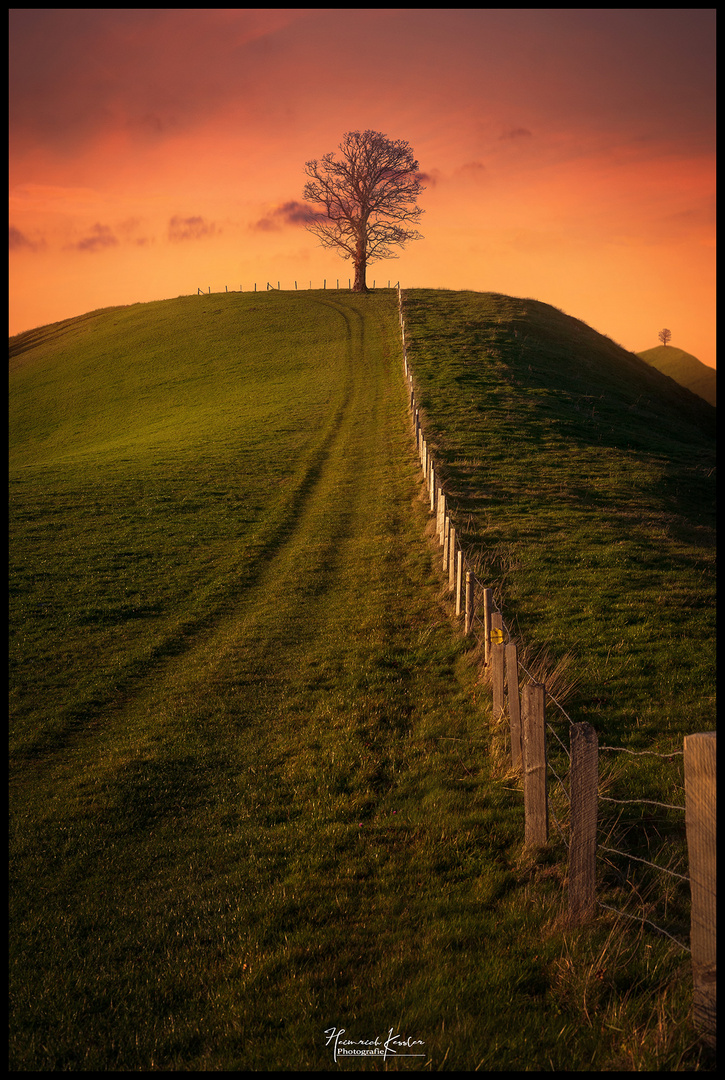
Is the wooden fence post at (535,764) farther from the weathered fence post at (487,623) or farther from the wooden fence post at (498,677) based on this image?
the weathered fence post at (487,623)

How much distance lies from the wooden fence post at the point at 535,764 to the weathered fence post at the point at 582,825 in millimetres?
894

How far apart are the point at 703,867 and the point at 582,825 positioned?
132 cm

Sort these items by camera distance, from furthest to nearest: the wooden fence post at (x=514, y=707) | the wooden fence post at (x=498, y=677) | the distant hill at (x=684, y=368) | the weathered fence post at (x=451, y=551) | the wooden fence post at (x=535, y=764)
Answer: the distant hill at (x=684, y=368), the weathered fence post at (x=451, y=551), the wooden fence post at (x=498, y=677), the wooden fence post at (x=514, y=707), the wooden fence post at (x=535, y=764)

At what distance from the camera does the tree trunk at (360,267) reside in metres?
70.0

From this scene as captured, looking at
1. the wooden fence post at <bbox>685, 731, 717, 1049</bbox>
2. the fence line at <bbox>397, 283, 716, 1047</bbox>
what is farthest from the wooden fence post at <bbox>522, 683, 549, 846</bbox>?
the wooden fence post at <bbox>685, 731, 717, 1049</bbox>

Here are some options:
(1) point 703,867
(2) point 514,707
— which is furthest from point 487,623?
(1) point 703,867

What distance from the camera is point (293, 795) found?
26.8 ft

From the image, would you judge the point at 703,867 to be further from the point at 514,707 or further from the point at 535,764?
the point at 514,707

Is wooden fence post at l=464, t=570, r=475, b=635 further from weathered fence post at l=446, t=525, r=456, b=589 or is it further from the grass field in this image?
weathered fence post at l=446, t=525, r=456, b=589

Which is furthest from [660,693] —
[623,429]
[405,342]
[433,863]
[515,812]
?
[405,342]

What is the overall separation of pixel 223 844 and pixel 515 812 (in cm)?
329

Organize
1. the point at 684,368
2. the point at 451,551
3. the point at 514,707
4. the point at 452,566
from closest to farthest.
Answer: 1. the point at 514,707
2. the point at 452,566
3. the point at 451,551
4. the point at 684,368

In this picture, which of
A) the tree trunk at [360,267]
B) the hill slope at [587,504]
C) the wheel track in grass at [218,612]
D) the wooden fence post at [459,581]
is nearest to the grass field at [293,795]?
the wheel track in grass at [218,612]

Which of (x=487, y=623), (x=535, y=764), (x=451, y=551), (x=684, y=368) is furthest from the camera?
(x=684, y=368)
